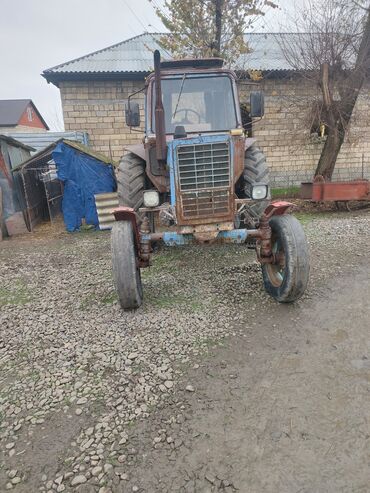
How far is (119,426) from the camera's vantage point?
2172 millimetres

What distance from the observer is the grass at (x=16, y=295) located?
4.31m

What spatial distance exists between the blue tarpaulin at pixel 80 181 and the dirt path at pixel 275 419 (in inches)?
241

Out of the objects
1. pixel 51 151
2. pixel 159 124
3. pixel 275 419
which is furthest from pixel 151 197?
pixel 51 151

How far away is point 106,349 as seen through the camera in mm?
3027

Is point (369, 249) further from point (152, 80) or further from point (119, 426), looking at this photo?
point (119, 426)

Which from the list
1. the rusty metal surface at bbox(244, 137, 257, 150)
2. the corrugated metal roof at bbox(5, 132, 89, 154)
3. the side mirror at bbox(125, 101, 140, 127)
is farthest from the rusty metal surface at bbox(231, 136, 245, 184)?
the corrugated metal roof at bbox(5, 132, 89, 154)

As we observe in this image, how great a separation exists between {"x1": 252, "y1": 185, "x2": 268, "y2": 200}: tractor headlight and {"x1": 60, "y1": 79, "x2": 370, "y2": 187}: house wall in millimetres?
7126

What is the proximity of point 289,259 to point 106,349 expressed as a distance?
6.37ft

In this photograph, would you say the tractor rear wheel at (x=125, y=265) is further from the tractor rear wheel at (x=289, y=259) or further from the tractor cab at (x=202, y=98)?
the tractor cab at (x=202, y=98)

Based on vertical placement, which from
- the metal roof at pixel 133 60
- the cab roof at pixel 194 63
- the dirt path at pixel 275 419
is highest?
the metal roof at pixel 133 60

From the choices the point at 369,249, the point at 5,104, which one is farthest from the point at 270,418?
the point at 5,104

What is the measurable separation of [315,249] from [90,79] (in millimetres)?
8643

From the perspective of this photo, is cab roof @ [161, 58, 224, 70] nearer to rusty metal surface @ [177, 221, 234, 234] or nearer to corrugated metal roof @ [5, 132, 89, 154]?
rusty metal surface @ [177, 221, 234, 234]

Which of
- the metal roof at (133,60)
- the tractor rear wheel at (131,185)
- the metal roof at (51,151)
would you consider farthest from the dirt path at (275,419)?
the metal roof at (133,60)
